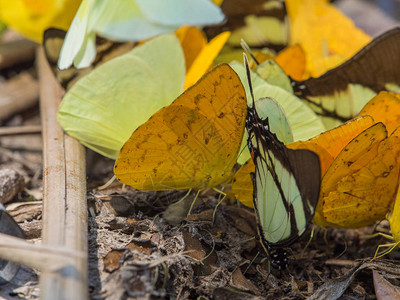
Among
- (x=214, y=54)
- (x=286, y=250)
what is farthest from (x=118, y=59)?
(x=286, y=250)

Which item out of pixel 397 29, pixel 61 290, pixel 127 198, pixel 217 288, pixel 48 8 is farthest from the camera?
Answer: pixel 48 8

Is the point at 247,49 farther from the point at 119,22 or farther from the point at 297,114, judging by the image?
the point at 119,22

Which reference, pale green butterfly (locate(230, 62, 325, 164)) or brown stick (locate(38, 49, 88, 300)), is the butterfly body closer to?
pale green butterfly (locate(230, 62, 325, 164))

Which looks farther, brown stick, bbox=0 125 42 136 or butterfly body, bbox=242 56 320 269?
brown stick, bbox=0 125 42 136

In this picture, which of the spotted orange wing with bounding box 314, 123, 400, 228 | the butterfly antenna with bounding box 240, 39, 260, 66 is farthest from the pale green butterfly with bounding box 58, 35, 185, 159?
the spotted orange wing with bounding box 314, 123, 400, 228

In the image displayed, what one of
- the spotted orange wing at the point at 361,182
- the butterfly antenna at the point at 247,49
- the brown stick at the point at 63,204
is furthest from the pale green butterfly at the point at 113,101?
the spotted orange wing at the point at 361,182

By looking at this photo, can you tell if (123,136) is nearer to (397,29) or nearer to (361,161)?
(361,161)
